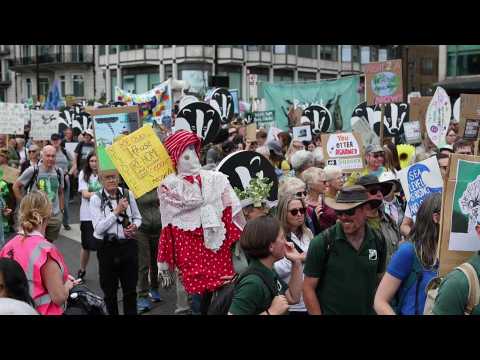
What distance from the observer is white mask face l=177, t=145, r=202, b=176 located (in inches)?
201

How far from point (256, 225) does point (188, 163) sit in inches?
81.5

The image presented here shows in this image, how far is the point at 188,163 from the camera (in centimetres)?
511

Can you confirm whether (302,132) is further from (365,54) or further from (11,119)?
(365,54)

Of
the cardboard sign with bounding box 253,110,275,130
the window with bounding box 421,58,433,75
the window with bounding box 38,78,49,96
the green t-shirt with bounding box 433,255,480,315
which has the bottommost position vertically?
the green t-shirt with bounding box 433,255,480,315

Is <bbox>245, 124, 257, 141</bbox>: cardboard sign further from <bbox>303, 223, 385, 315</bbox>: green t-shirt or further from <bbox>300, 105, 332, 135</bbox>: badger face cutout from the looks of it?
<bbox>303, 223, 385, 315</bbox>: green t-shirt

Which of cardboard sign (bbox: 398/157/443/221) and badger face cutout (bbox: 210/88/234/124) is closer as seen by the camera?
cardboard sign (bbox: 398/157/443/221)

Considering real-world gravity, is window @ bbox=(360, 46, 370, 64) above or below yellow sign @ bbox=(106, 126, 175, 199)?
above

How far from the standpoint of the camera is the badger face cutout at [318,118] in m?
13.9

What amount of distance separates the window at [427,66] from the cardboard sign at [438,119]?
5416 centimetres

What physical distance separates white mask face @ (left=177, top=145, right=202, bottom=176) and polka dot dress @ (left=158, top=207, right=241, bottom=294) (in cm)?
43

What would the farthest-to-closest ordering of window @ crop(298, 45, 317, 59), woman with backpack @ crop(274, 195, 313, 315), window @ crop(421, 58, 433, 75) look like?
window @ crop(421, 58, 433, 75) → window @ crop(298, 45, 317, 59) → woman with backpack @ crop(274, 195, 313, 315)

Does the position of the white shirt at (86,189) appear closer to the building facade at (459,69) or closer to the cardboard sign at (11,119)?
the cardboard sign at (11,119)

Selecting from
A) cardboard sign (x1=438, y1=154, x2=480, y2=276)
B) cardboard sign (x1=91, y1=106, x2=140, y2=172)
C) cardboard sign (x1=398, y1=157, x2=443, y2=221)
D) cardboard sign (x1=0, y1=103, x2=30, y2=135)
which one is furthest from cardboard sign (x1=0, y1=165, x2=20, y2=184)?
cardboard sign (x1=438, y1=154, x2=480, y2=276)
